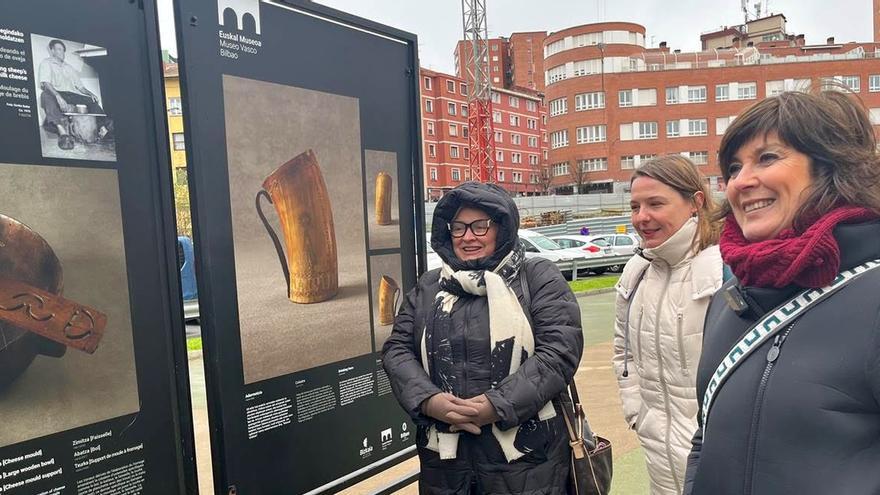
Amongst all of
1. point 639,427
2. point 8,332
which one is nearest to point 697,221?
point 639,427

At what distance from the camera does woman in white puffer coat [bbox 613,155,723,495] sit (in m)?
2.65

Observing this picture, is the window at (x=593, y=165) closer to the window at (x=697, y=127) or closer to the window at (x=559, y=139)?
the window at (x=559, y=139)

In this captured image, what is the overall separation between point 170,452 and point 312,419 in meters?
0.66

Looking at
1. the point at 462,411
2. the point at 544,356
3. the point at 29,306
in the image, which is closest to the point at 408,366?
the point at 462,411

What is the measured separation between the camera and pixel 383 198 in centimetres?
321

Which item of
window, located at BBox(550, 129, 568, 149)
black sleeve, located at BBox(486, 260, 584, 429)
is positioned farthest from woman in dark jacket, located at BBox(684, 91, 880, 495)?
window, located at BBox(550, 129, 568, 149)

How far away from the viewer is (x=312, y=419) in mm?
2799

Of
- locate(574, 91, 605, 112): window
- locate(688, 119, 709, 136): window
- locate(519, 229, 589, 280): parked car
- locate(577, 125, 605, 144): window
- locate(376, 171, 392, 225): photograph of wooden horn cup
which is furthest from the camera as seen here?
locate(577, 125, 605, 144): window

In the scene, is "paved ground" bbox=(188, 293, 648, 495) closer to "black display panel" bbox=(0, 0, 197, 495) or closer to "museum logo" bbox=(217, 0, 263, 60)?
"black display panel" bbox=(0, 0, 197, 495)

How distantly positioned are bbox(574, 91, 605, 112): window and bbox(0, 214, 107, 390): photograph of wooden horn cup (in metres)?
54.9

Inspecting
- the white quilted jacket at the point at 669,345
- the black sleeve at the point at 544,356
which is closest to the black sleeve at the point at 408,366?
the black sleeve at the point at 544,356

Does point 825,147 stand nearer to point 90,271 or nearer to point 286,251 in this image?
point 286,251

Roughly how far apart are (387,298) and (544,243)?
1676 cm

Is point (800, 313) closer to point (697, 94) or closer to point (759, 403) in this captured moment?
point (759, 403)
